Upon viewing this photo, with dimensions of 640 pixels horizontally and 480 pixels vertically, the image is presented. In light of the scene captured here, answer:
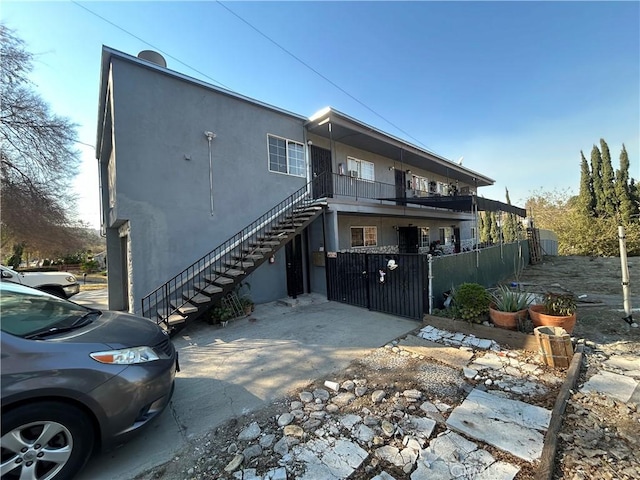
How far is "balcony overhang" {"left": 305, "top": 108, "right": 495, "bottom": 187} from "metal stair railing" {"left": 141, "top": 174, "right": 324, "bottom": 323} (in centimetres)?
226

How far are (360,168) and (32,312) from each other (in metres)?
11.2

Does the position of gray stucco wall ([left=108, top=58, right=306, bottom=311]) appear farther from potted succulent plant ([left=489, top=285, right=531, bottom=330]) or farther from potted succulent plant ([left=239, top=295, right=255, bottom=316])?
potted succulent plant ([left=489, top=285, right=531, bottom=330])

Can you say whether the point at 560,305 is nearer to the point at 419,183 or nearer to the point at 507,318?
the point at 507,318

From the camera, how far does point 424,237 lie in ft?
50.5

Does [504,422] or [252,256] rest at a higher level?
[252,256]

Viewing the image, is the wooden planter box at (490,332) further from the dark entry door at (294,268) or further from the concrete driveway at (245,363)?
the dark entry door at (294,268)

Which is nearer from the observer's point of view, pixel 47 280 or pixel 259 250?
pixel 259 250

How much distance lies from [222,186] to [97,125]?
20.3 feet

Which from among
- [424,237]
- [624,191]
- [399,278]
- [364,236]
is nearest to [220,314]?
[399,278]

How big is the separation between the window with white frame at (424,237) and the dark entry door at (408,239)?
2.10ft

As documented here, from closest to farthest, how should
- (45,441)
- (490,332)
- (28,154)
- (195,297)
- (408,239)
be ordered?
1. (45,441)
2. (490,332)
3. (195,297)
4. (28,154)
5. (408,239)

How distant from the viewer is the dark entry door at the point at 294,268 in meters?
8.84

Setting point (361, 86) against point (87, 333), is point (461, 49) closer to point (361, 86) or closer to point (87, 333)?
point (361, 86)

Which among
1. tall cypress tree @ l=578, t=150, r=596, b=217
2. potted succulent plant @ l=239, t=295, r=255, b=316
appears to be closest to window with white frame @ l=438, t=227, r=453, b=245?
tall cypress tree @ l=578, t=150, r=596, b=217
